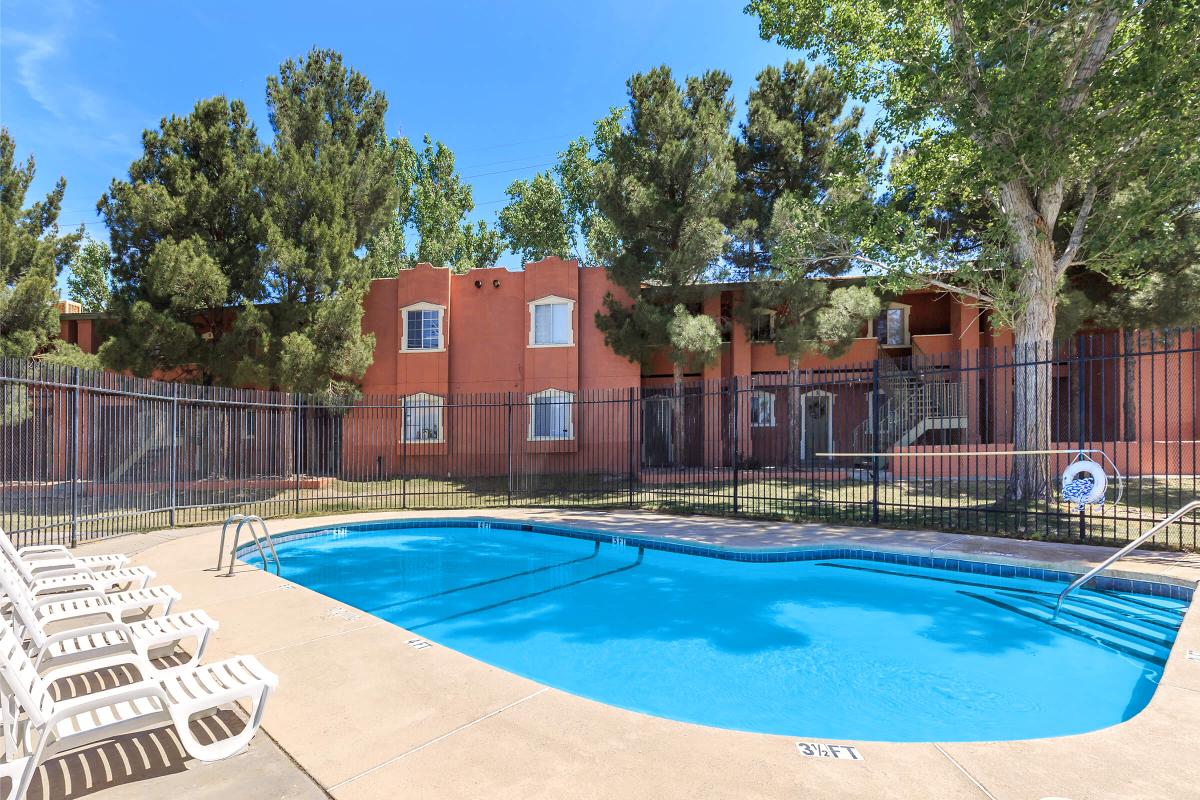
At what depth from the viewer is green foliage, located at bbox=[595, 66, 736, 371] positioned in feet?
56.1

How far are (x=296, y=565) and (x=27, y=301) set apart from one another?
48.0 feet

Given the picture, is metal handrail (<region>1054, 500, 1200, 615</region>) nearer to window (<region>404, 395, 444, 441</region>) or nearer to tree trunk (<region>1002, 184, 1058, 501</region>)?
tree trunk (<region>1002, 184, 1058, 501</region>)

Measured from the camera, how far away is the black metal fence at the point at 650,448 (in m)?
8.79

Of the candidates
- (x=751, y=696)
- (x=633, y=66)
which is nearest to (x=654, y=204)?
(x=633, y=66)

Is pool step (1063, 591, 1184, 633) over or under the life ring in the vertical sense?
under

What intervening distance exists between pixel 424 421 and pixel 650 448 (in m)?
7.48

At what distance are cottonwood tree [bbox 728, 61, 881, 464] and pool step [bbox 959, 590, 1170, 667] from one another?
35.3ft

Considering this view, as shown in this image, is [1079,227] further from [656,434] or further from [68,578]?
[68,578]

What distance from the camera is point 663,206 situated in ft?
56.7

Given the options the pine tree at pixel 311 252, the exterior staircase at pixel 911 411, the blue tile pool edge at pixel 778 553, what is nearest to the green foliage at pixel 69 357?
the pine tree at pixel 311 252

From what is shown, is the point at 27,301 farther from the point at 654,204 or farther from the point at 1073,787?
the point at 1073,787

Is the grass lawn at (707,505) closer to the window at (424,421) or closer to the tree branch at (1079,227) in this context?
the window at (424,421)

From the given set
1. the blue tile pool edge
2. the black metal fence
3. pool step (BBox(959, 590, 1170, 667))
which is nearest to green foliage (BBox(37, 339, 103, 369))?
the black metal fence

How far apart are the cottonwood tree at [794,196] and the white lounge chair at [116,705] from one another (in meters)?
16.2
